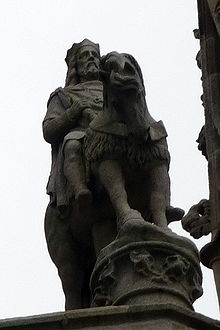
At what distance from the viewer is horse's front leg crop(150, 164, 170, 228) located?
35.1 feet

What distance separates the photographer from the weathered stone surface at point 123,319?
9.47 meters

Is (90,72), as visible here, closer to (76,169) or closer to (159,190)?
(76,169)

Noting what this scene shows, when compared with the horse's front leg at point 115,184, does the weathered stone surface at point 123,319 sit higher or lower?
lower

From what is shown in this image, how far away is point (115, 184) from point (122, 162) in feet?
0.63

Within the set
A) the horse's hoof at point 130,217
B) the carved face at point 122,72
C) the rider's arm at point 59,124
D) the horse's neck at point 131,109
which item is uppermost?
the rider's arm at point 59,124

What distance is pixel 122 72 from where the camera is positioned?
1065 centimetres

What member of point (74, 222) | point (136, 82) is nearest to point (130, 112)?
point (136, 82)

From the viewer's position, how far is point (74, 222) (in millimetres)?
11141

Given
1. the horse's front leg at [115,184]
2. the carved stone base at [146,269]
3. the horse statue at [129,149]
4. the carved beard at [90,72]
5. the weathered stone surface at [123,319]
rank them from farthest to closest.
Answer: the carved beard at [90,72] → the horse statue at [129,149] → the horse's front leg at [115,184] → the carved stone base at [146,269] → the weathered stone surface at [123,319]

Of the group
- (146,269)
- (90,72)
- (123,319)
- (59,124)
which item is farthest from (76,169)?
(123,319)

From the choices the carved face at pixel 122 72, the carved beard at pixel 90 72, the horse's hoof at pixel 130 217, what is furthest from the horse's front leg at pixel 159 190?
the carved beard at pixel 90 72

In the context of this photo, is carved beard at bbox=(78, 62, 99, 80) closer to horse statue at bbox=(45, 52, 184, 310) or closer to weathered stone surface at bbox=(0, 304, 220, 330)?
horse statue at bbox=(45, 52, 184, 310)

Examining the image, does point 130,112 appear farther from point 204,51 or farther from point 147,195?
point 204,51

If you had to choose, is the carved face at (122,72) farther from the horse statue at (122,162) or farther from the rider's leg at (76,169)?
the rider's leg at (76,169)
